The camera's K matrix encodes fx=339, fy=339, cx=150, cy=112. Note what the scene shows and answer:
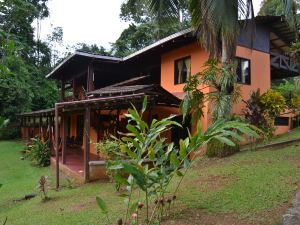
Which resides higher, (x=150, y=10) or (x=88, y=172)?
(x=150, y=10)

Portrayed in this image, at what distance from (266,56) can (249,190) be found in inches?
410

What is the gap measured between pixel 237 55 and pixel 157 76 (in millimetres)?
4677

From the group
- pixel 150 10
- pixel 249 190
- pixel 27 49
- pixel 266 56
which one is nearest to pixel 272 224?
pixel 249 190

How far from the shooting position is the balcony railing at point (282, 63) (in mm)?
16500

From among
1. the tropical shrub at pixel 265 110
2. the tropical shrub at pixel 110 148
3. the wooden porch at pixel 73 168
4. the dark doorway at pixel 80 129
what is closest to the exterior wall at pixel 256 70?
the tropical shrub at pixel 265 110

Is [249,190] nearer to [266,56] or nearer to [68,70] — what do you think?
[266,56]

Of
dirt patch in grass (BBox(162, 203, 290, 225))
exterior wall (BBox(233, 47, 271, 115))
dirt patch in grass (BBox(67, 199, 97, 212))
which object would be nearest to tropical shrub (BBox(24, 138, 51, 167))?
dirt patch in grass (BBox(67, 199, 97, 212))

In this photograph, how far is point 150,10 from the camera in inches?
416

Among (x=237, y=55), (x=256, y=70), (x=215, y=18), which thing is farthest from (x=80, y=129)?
(x=215, y=18)

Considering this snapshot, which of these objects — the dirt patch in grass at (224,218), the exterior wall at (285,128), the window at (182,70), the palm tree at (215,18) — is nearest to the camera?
the dirt patch in grass at (224,218)

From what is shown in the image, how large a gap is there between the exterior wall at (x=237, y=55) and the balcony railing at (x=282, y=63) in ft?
3.34

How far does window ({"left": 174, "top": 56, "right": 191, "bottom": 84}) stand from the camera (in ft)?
46.1

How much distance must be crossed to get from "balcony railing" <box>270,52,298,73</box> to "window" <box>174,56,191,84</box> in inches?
191

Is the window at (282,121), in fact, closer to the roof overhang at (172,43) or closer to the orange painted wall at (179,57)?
the roof overhang at (172,43)
